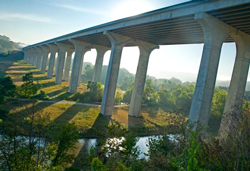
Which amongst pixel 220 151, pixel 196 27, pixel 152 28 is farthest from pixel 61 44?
pixel 220 151

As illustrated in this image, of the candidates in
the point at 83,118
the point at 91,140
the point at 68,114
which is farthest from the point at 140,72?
the point at 91,140

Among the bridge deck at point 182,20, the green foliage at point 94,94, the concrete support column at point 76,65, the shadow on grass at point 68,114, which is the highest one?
the bridge deck at point 182,20

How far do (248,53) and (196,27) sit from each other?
561cm

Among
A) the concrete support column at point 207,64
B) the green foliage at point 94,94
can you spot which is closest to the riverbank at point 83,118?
the concrete support column at point 207,64

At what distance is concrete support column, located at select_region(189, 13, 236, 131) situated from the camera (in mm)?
14398

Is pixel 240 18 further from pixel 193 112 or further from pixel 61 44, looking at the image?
pixel 61 44

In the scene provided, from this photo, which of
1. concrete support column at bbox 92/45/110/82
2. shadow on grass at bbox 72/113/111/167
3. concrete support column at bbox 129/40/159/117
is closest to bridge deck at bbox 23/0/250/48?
concrete support column at bbox 129/40/159/117

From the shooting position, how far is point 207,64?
14.5 metres

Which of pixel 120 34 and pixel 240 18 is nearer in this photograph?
pixel 240 18

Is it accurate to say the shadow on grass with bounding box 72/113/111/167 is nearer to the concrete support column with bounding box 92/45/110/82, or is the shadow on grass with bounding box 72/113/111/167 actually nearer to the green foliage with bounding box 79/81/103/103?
the green foliage with bounding box 79/81/103/103

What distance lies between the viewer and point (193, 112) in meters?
15.1

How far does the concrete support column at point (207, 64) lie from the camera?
14.4 m

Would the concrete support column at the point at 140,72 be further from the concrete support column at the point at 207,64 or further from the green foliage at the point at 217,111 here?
A: the concrete support column at the point at 207,64

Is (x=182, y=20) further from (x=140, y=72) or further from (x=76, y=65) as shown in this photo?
(x=76, y=65)
